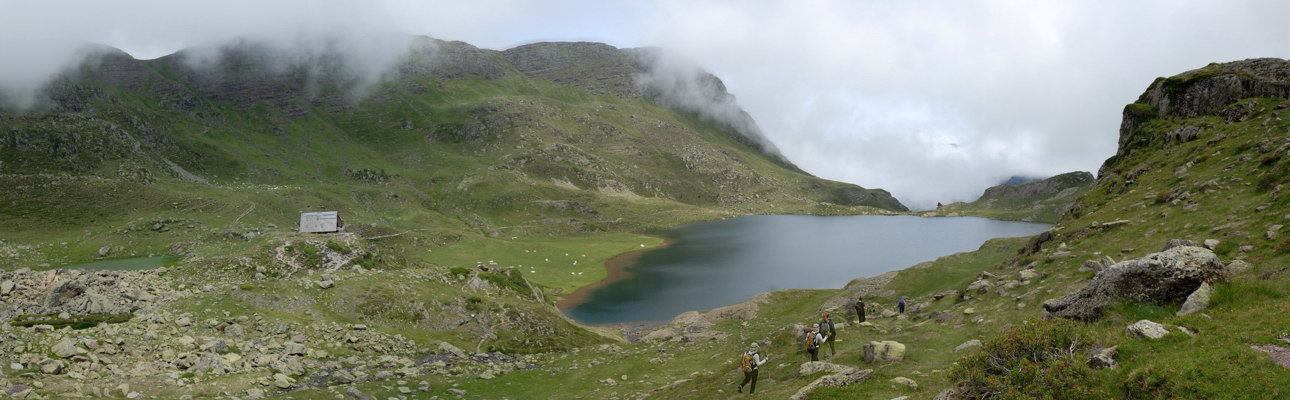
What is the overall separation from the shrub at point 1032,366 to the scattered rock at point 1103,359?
31 centimetres

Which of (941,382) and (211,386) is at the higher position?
(941,382)

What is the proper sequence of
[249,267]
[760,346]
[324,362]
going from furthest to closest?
[249,267] → [760,346] → [324,362]

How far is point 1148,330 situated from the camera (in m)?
15.0

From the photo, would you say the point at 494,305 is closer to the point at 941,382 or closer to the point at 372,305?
the point at 372,305

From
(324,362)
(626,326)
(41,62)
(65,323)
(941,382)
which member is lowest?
(626,326)

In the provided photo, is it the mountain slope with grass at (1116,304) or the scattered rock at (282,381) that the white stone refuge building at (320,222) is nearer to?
the mountain slope with grass at (1116,304)

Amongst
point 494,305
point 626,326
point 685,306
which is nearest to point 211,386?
point 494,305

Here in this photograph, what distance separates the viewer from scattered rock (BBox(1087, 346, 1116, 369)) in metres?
14.1

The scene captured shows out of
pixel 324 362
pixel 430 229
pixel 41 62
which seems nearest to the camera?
pixel 324 362

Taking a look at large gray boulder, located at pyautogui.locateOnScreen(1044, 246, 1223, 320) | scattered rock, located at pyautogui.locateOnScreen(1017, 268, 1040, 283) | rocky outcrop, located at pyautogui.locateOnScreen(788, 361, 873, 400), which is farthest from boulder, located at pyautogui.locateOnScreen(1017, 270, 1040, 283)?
rocky outcrop, located at pyautogui.locateOnScreen(788, 361, 873, 400)

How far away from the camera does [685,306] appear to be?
93000mm

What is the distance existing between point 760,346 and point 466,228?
14677cm

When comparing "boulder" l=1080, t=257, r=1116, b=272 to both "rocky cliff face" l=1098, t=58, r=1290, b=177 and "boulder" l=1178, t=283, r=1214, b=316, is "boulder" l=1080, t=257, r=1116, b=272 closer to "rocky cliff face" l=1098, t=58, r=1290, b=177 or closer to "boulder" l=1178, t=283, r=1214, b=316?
"boulder" l=1178, t=283, r=1214, b=316

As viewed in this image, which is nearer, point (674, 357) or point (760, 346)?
point (760, 346)
